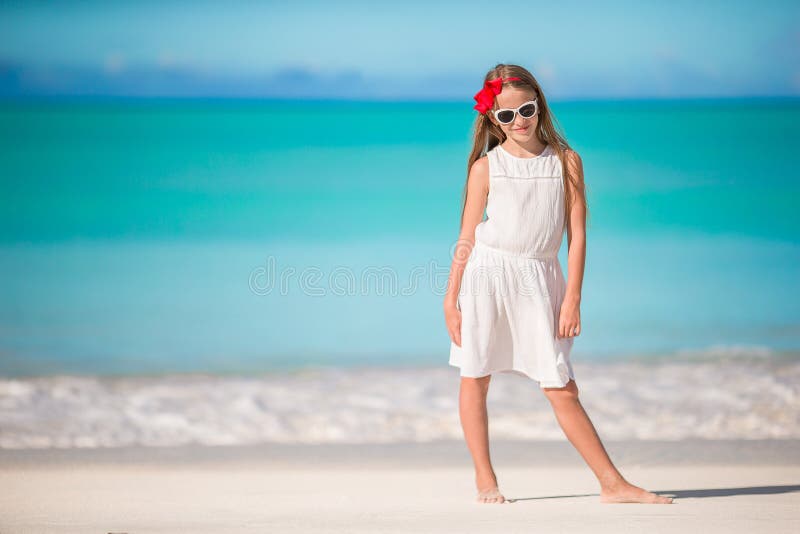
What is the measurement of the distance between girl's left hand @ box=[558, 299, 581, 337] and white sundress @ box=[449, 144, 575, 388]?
2cm

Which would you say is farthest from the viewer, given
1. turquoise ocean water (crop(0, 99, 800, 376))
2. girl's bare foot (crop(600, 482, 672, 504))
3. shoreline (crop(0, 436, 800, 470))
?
turquoise ocean water (crop(0, 99, 800, 376))

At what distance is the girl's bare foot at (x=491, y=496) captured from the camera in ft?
7.79

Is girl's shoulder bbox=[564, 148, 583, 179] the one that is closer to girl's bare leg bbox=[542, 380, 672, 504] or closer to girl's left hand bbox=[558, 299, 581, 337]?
girl's left hand bbox=[558, 299, 581, 337]

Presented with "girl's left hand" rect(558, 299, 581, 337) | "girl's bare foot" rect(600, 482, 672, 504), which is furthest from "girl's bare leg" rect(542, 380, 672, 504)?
"girl's left hand" rect(558, 299, 581, 337)

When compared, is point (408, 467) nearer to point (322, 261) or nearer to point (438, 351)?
point (438, 351)

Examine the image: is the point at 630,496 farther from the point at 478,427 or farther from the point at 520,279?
the point at 520,279

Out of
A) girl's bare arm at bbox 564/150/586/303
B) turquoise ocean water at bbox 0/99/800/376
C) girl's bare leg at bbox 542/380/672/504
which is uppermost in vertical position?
turquoise ocean water at bbox 0/99/800/376

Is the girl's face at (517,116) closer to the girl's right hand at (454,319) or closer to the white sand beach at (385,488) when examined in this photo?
the girl's right hand at (454,319)

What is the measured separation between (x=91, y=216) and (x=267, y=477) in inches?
302

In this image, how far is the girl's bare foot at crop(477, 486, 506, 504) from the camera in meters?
2.37

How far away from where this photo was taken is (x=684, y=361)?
177 inches

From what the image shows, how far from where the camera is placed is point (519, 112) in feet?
7.80

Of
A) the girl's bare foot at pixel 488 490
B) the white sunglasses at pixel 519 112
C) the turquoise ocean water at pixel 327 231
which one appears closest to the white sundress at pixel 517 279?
the white sunglasses at pixel 519 112

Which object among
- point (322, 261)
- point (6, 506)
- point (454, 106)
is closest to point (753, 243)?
point (322, 261)
